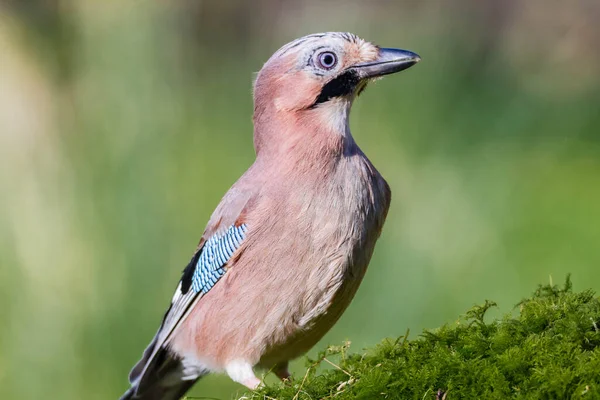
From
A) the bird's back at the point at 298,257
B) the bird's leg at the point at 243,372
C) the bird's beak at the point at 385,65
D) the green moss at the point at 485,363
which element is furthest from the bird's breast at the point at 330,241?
the green moss at the point at 485,363

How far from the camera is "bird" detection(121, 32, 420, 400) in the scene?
3010 mm

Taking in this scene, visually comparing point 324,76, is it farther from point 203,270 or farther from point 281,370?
point 281,370

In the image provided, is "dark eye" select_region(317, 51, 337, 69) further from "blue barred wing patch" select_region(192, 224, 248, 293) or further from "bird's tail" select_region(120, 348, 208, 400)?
"bird's tail" select_region(120, 348, 208, 400)

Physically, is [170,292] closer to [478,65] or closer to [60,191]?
[60,191]

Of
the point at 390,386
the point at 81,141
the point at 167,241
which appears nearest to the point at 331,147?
the point at 390,386

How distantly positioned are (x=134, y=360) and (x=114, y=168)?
96cm

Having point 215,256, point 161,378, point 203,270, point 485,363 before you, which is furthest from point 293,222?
point 161,378

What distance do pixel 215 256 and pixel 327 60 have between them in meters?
0.83

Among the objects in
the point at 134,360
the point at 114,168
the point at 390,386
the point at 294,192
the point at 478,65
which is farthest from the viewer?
the point at 478,65

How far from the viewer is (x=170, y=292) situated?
4281 mm

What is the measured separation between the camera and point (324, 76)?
3.19 meters

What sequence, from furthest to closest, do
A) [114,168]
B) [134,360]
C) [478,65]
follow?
[478,65] → [114,168] → [134,360]

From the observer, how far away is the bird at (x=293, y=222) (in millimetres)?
3010

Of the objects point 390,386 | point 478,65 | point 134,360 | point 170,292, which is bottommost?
point 390,386
